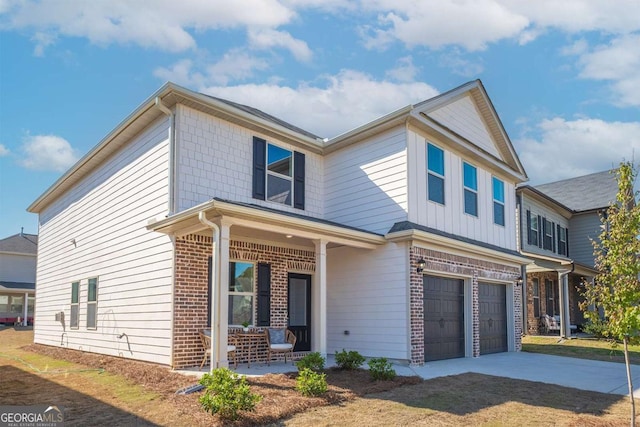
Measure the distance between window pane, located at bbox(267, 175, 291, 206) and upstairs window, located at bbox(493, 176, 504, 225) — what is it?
6.84 metres

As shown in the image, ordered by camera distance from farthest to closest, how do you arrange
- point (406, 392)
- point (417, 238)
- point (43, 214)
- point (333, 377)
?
point (43, 214), point (417, 238), point (333, 377), point (406, 392)

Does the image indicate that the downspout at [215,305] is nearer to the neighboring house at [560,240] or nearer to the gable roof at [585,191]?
the neighboring house at [560,240]

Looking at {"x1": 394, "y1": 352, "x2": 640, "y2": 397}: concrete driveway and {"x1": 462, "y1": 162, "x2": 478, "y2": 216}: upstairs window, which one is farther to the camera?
{"x1": 462, "y1": 162, "x2": 478, "y2": 216}: upstairs window

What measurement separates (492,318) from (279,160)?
7.71 m

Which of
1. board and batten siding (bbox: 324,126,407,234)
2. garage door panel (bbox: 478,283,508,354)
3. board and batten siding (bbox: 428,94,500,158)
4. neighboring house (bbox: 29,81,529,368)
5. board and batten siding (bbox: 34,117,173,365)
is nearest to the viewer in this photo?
neighboring house (bbox: 29,81,529,368)

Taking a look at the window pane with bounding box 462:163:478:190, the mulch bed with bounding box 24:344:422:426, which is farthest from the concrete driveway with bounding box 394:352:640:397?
the window pane with bounding box 462:163:478:190

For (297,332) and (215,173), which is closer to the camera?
(215,173)

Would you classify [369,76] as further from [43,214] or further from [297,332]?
[43,214]

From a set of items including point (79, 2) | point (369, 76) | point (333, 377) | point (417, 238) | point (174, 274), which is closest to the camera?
point (333, 377)

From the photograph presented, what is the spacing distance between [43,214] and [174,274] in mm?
12142

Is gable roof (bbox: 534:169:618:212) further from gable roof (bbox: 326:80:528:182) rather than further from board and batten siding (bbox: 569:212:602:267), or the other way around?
gable roof (bbox: 326:80:528:182)

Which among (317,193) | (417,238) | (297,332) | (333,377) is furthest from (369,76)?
(333,377)

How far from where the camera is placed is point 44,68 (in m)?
12.1

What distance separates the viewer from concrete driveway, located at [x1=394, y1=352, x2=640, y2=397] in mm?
9719
